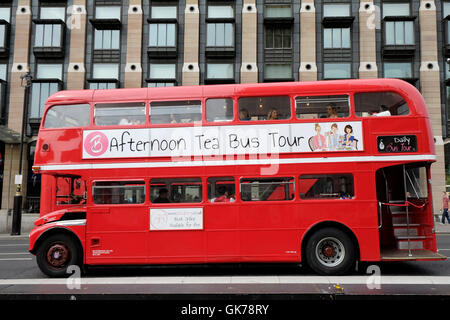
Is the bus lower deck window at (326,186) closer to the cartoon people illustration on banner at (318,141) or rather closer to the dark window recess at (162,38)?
the cartoon people illustration on banner at (318,141)

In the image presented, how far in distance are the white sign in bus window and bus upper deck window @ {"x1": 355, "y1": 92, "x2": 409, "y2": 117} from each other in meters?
4.36

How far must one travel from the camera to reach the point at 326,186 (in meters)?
7.92

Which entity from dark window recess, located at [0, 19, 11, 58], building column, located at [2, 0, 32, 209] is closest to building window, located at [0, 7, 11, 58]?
dark window recess, located at [0, 19, 11, 58]

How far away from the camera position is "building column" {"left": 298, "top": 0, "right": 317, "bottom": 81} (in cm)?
2358

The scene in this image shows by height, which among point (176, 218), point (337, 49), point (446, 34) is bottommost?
point (176, 218)

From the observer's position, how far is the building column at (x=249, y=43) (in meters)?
23.8

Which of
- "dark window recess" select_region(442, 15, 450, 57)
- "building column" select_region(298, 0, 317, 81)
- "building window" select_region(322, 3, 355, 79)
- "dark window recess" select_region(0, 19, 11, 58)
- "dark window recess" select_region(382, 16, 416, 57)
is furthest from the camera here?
"dark window recess" select_region(0, 19, 11, 58)

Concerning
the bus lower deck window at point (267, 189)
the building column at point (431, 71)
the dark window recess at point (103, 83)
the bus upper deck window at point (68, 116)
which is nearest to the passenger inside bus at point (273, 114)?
the bus lower deck window at point (267, 189)

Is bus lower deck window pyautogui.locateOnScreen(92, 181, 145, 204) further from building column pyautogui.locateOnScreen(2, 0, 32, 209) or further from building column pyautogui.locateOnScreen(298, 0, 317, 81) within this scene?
building column pyautogui.locateOnScreen(2, 0, 32, 209)

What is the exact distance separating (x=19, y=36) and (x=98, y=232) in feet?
74.4

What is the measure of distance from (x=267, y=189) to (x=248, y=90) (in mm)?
2345

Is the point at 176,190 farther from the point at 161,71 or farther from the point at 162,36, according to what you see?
the point at 162,36

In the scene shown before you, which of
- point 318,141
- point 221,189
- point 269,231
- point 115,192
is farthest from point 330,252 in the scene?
point 115,192

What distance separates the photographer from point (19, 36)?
2459 centimetres
